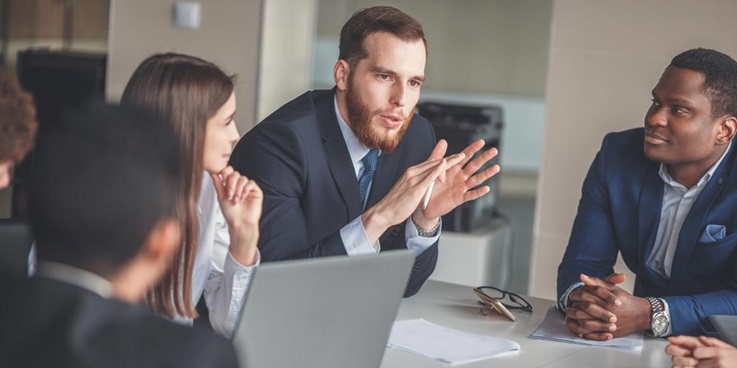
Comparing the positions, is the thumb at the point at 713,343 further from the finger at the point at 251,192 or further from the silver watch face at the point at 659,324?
the finger at the point at 251,192

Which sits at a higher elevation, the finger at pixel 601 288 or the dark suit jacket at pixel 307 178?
the dark suit jacket at pixel 307 178

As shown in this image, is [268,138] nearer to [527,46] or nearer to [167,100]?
[167,100]

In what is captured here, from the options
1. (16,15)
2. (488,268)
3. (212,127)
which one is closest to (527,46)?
(488,268)

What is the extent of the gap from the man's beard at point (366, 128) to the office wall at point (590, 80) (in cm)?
→ 171

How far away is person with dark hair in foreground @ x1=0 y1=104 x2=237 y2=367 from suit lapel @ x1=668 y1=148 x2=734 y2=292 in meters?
1.66

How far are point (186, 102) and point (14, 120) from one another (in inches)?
24.1

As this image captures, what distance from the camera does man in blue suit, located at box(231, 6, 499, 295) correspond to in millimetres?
2459

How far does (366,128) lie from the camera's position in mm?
2703

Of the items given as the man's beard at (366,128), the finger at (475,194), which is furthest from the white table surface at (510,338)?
the man's beard at (366,128)

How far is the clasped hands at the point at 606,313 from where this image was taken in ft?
7.41

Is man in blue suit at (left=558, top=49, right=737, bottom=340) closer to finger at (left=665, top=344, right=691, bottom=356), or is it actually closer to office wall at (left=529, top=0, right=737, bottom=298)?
finger at (left=665, top=344, right=691, bottom=356)

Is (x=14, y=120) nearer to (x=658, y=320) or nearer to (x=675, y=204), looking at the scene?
(x=658, y=320)

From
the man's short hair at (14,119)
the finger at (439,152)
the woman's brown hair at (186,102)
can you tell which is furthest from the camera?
the finger at (439,152)

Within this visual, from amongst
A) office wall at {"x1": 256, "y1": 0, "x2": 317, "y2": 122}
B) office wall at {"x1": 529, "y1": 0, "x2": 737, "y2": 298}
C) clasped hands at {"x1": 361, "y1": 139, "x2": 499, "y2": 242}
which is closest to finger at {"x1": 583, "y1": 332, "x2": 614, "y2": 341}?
clasped hands at {"x1": 361, "y1": 139, "x2": 499, "y2": 242}
